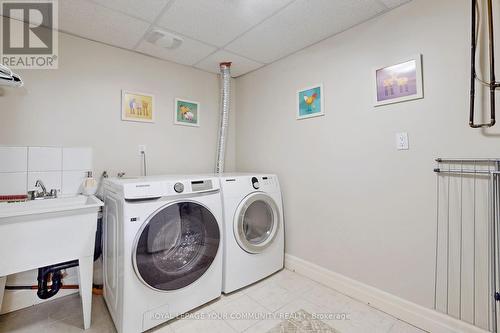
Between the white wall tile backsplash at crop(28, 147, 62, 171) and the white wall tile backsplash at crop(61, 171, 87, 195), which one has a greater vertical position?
the white wall tile backsplash at crop(28, 147, 62, 171)

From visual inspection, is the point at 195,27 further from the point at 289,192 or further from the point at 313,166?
the point at 289,192

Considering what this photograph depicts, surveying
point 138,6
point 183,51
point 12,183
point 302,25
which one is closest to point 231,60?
point 183,51

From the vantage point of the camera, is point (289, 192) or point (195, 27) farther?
point (289, 192)

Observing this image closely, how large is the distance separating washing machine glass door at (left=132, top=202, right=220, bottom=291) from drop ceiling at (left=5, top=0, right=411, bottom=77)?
1390mm

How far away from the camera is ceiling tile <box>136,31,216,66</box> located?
215 centimetres

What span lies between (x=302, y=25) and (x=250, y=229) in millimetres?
1808

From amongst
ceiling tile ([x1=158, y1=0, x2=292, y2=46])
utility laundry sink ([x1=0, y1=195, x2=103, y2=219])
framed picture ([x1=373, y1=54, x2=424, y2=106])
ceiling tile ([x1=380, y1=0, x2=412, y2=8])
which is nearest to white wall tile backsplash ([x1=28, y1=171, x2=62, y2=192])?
utility laundry sink ([x1=0, y1=195, x2=103, y2=219])

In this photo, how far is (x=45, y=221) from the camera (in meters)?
1.40

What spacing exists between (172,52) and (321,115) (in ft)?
5.15

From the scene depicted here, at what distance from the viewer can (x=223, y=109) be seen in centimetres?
263

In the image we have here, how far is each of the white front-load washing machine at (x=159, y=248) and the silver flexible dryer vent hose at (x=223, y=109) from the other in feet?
2.48

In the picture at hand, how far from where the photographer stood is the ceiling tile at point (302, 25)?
1.63 meters

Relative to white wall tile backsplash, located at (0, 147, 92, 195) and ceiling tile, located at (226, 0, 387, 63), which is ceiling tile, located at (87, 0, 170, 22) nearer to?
ceiling tile, located at (226, 0, 387, 63)

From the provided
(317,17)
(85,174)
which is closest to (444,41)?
(317,17)
